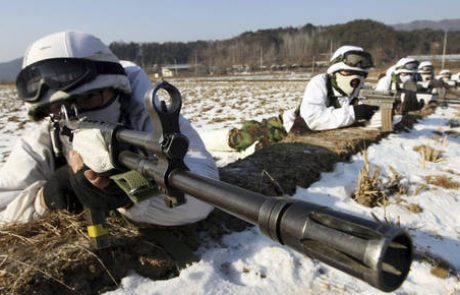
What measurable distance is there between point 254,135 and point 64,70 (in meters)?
3.66

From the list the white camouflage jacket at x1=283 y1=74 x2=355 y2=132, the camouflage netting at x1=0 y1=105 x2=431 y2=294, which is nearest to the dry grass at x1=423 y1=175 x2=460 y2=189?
the camouflage netting at x1=0 y1=105 x2=431 y2=294

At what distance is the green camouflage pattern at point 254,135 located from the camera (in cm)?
548

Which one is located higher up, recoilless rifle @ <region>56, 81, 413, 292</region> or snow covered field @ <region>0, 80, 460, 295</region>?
recoilless rifle @ <region>56, 81, 413, 292</region>

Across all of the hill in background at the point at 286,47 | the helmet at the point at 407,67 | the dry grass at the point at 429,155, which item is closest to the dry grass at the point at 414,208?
the dry grass at the point at 429,155

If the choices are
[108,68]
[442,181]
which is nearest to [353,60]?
[442,181]

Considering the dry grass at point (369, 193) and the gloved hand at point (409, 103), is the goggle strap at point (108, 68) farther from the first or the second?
the gloved hand at point (409, 103)

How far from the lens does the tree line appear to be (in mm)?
75375

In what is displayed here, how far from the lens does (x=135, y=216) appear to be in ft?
7.70

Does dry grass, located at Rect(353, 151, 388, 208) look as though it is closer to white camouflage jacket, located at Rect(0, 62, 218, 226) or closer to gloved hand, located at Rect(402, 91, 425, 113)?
white camouflage jacket, located at Rect(0, 62, 218, 226)

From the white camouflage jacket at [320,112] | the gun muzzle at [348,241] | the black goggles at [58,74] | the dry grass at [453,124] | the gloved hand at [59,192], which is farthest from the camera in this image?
the dry grass at [453,124]

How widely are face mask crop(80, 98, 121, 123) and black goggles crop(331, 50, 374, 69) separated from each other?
13.7ft

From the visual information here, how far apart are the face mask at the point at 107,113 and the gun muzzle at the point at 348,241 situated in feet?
5.41

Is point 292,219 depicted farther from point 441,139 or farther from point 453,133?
point 453,133

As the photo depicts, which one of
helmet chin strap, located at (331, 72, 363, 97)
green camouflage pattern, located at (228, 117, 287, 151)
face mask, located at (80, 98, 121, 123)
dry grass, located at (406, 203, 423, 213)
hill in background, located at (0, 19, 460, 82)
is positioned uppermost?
hill in background, located at (0, 19, 460, 82)
